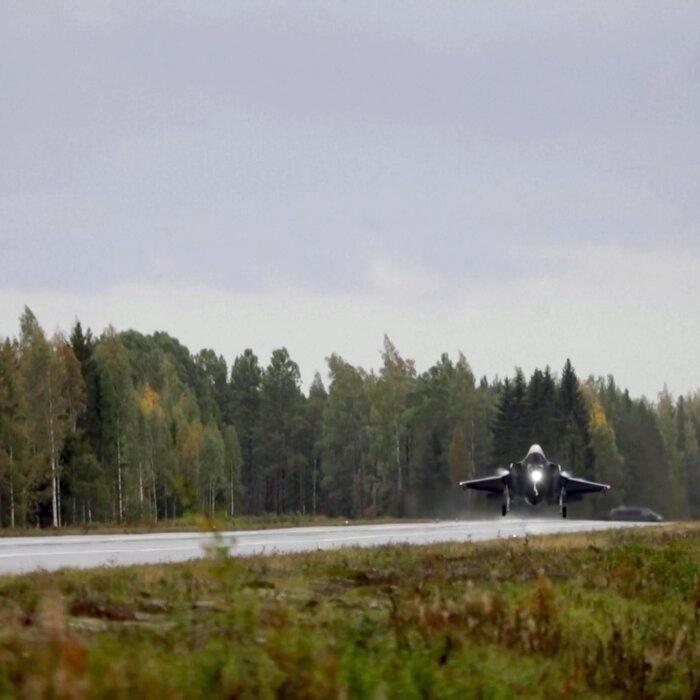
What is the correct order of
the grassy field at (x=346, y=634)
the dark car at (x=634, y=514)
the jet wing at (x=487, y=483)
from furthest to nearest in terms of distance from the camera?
the dark car at (x=634, y=514), the jet wing at (x=487, y=483), the grassy field at (x=346, y=634)

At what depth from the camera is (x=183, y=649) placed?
21.2 feet

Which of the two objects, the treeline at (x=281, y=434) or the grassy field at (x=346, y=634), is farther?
the treeline at (x=281, y=434)

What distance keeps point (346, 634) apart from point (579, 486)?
5118cm

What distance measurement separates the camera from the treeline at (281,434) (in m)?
73.1

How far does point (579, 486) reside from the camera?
188 ft

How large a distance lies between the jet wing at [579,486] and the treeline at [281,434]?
2443 cm

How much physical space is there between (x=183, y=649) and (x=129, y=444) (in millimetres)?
82104

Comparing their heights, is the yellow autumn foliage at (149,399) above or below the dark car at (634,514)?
above

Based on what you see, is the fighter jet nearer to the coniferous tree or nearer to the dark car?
the dark car

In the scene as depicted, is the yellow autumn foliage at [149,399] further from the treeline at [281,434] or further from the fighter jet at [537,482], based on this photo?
the fighter jet at [537,482]

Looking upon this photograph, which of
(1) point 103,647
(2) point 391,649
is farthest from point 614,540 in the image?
(1) point 103,647

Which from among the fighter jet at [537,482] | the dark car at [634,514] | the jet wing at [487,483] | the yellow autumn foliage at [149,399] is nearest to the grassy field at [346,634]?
the fighter jet at [537,482]

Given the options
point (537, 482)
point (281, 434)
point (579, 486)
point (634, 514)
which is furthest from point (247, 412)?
point (537, 482)

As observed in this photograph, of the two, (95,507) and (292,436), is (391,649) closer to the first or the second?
(95,507)
